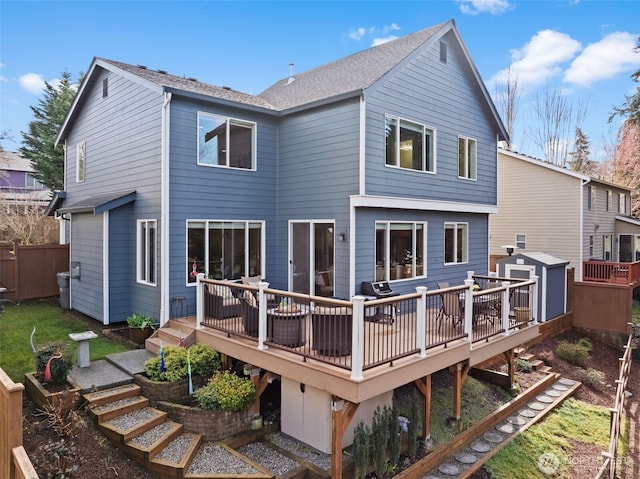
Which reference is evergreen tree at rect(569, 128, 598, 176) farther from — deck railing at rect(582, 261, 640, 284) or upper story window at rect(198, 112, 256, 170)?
upper story window at rect(198, 112, 256, 170)

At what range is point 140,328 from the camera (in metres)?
9.14

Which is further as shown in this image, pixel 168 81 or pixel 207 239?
pixel 168 81

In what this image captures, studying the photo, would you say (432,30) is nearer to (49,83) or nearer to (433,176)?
(433,176)

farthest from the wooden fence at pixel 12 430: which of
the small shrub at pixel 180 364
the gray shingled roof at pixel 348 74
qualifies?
the gray shingled roof at pixel 348 74

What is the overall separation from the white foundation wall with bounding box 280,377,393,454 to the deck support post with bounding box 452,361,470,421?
1497mm

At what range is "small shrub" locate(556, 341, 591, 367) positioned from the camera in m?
13.1

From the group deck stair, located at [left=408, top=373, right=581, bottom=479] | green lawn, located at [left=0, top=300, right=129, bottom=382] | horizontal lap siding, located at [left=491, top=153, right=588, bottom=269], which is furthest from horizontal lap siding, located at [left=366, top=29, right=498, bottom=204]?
green lawn, located at [left=0, top=300, right=129, bottom=382]

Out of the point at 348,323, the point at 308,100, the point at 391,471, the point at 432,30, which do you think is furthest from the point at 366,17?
the point at 391,471

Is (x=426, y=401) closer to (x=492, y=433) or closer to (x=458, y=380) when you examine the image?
(x=458, y=380)

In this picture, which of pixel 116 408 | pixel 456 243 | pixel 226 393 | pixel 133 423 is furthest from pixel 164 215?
pixel 456 243

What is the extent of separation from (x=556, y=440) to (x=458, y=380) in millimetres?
2800

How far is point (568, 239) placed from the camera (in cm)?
1856

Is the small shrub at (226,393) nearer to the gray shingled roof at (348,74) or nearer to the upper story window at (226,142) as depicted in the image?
the upper story window at (226,142)

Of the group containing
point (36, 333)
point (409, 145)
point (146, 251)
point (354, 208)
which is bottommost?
point (36, 333)
